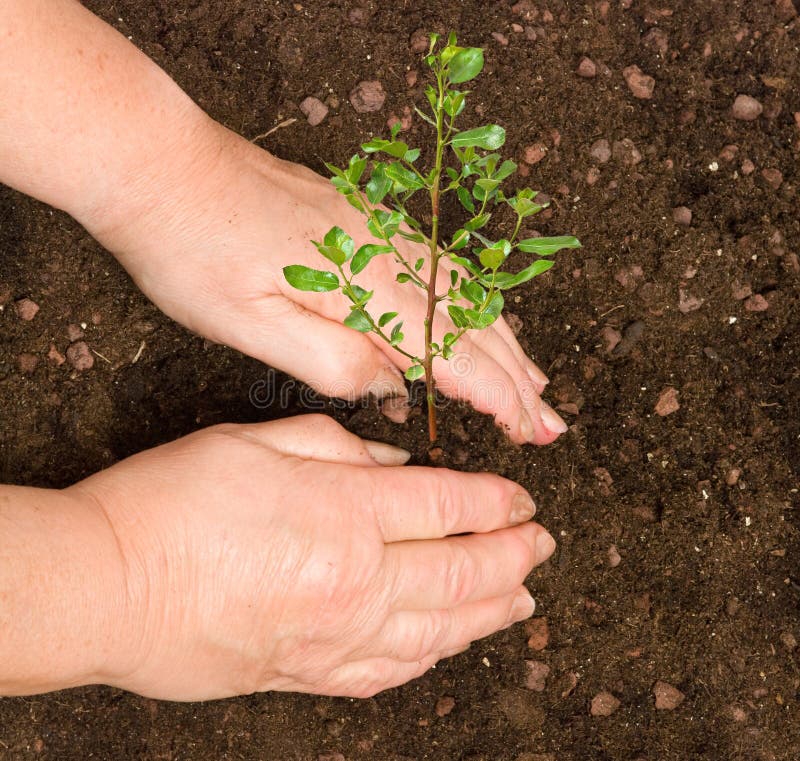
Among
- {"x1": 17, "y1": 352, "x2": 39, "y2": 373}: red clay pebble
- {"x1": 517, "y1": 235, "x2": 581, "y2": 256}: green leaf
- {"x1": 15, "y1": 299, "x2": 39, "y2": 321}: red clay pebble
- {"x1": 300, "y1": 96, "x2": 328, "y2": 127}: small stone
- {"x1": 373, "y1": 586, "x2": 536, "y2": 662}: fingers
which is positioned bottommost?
{"x1": 373, "y1": 586, "x2": 536, "y2": 662}: fingers

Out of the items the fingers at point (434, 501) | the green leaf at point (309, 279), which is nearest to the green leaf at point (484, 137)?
the green leaf at point (309, 279)

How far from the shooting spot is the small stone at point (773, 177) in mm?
2043

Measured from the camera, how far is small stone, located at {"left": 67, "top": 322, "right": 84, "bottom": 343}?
6.23ft

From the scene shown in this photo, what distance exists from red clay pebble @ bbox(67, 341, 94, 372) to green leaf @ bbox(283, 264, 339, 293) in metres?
0.87

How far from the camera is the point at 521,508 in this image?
5.85 ft

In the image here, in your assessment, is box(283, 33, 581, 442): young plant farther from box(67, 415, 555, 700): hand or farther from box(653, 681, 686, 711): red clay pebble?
box(653, 681, 686, 711): red clay pebble

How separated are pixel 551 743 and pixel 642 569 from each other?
0.44m

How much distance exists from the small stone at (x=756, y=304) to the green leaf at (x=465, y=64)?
1.20m

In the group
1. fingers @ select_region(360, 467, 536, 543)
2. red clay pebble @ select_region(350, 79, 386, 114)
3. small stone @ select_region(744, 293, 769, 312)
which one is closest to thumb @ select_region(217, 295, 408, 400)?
fingers @ select_region(360, 467, 536, 543)

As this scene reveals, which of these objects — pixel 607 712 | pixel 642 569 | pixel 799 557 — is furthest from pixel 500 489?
pixel 799 557

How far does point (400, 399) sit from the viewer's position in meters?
1.82

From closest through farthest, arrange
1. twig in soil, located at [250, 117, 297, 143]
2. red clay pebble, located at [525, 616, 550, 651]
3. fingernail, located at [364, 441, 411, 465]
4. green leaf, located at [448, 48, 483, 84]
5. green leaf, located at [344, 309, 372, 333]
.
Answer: green leaf, located at [448, 48, 483, 84], green leaf, located at [344, 309, 372, 333], fingernail, located at [364, 441, 411, 465], red clay pebble, located at [525, 616, 550, 651], twig in soil, located at [250, 117, 297, 143]

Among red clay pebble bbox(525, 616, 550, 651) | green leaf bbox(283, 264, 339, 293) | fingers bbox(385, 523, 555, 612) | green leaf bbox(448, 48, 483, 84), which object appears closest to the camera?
green leaf bbox(448, 48, 483, 84)

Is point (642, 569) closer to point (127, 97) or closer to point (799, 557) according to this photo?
point (799, 557)
